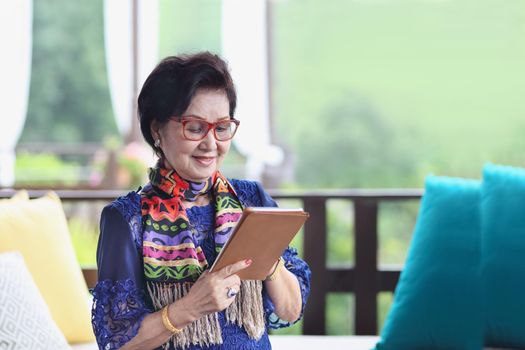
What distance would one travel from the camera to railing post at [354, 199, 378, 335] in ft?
9.32

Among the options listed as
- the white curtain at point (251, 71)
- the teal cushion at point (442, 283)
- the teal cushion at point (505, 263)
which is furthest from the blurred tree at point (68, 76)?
the teal cushion at point (505, 263)

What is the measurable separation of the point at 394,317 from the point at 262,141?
7.81 ft

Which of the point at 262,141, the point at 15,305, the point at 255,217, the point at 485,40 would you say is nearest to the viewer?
the point at 255,217

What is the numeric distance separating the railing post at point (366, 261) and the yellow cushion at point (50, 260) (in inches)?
35.8

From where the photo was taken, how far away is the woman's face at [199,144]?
57.3 inches

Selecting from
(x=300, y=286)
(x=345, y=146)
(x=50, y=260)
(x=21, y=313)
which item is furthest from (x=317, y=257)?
(x=345, y=146)

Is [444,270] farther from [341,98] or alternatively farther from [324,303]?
[341,98]

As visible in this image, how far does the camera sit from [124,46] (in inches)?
194

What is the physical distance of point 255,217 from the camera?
1.30m

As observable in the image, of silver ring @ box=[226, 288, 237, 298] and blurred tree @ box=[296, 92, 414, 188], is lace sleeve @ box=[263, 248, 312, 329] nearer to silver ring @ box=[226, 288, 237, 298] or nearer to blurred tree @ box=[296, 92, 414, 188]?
silver ring @ box=[226, 288, 237, 298]

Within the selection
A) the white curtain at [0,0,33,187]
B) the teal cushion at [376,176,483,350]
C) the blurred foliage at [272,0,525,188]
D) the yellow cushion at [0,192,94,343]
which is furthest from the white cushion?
the blurred foliage at [272,0,525,188]

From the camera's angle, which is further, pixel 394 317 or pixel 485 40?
pixel 485 40

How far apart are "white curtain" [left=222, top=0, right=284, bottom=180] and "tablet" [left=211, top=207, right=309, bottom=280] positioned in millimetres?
3155

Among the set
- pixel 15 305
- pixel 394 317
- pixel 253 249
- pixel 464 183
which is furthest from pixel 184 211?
pixel 464 183
